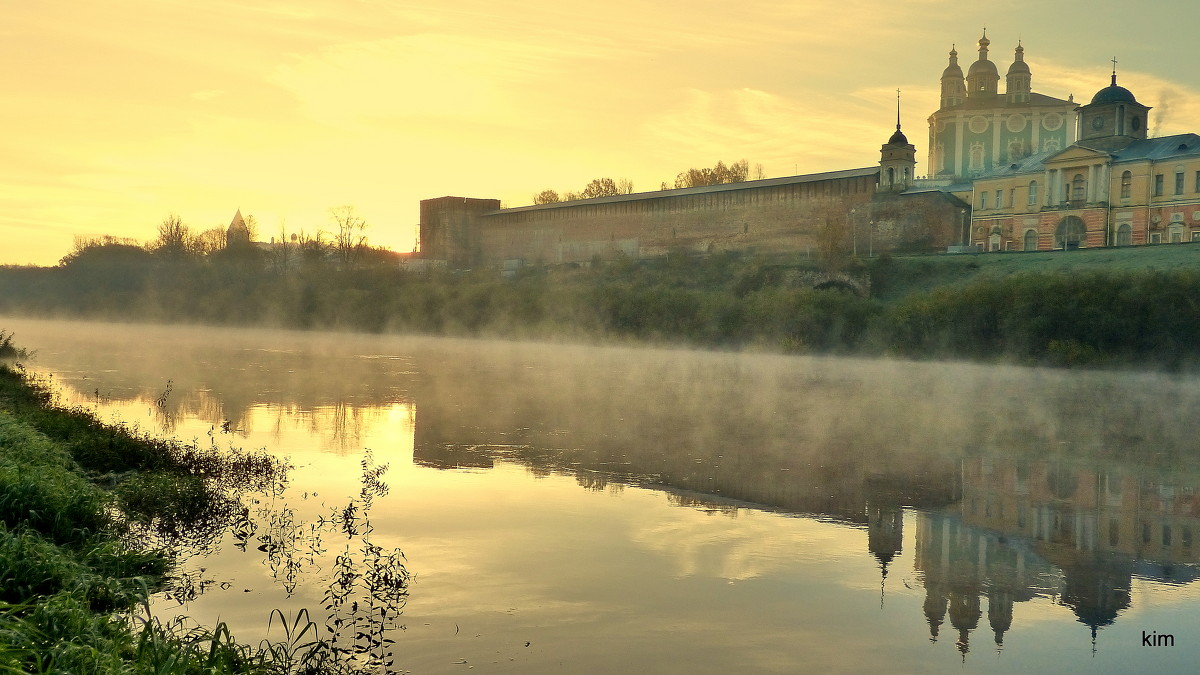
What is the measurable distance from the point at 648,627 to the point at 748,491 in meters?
3.56

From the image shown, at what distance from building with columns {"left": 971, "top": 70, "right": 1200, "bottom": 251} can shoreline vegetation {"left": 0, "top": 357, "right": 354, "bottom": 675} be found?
1310 inches

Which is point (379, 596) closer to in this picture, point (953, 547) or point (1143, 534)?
point (953, 547)

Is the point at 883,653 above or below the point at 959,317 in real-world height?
below

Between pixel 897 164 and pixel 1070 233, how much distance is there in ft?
24.4

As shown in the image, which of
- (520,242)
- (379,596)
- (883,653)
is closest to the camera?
(883,653)

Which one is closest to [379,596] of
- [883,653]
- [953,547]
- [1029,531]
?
[883,653]

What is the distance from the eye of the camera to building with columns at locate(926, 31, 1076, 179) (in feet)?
186

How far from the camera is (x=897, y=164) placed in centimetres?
4159

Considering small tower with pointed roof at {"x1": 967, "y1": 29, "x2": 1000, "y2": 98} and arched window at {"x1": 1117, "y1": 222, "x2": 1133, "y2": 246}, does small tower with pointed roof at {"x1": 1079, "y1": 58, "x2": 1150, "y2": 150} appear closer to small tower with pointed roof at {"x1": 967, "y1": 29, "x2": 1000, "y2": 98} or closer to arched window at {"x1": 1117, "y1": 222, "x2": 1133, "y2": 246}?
arched window at {"x1": 1117, "y1": 222, "x2": 1133, "y2": 246}

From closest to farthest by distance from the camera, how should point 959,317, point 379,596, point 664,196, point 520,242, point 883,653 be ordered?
point 883,653, point 379,596, point 959,317, point 664,196, point 520,242

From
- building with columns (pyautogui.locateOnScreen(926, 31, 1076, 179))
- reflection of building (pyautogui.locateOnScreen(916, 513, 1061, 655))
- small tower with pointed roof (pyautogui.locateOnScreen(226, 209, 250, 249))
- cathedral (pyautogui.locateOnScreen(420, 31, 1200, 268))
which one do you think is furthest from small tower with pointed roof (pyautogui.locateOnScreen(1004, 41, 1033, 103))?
reflection of building (pyautogui.locateOnScreen(916, 513, 1061, 655))

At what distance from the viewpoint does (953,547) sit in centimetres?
652

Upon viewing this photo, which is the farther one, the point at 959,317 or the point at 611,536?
the point at 959,317

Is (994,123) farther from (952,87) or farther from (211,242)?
(211,242)
